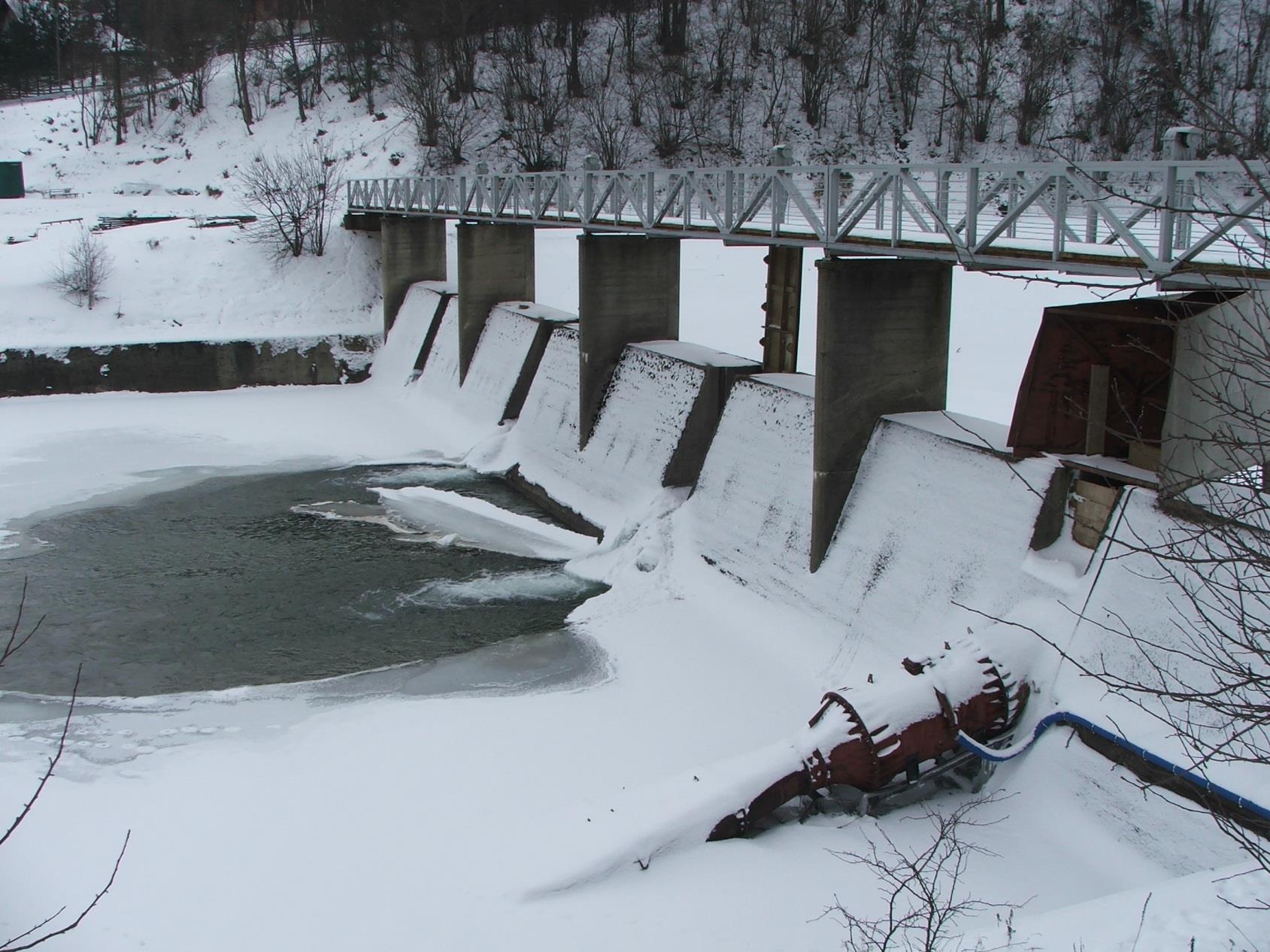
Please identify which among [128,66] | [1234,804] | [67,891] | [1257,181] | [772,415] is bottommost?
[67,891]

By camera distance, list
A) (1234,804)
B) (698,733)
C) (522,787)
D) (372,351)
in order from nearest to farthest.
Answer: (1234,804) → (522,787) → (698,733) → (372,351)

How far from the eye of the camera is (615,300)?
21656 mm

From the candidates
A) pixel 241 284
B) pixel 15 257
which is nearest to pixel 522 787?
pixel 241 284

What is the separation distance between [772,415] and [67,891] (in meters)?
10.4

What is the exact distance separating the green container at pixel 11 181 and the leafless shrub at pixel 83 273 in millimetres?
12096

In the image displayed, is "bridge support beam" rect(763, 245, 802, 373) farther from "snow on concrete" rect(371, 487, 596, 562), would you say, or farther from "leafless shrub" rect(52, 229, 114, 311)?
"leafless shrub" rect(52, 229, 114, 311)

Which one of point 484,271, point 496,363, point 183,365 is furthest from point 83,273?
point 496,363

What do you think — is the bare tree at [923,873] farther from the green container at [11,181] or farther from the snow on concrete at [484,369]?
the green container at [11,181]

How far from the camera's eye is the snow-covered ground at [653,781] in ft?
29.7

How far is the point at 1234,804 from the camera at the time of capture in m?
8.88

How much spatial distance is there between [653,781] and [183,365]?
23.4 m

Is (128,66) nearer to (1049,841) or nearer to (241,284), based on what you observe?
(241,284)

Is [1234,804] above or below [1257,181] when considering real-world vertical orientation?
below

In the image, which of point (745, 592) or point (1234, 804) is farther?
point (745, 592)
